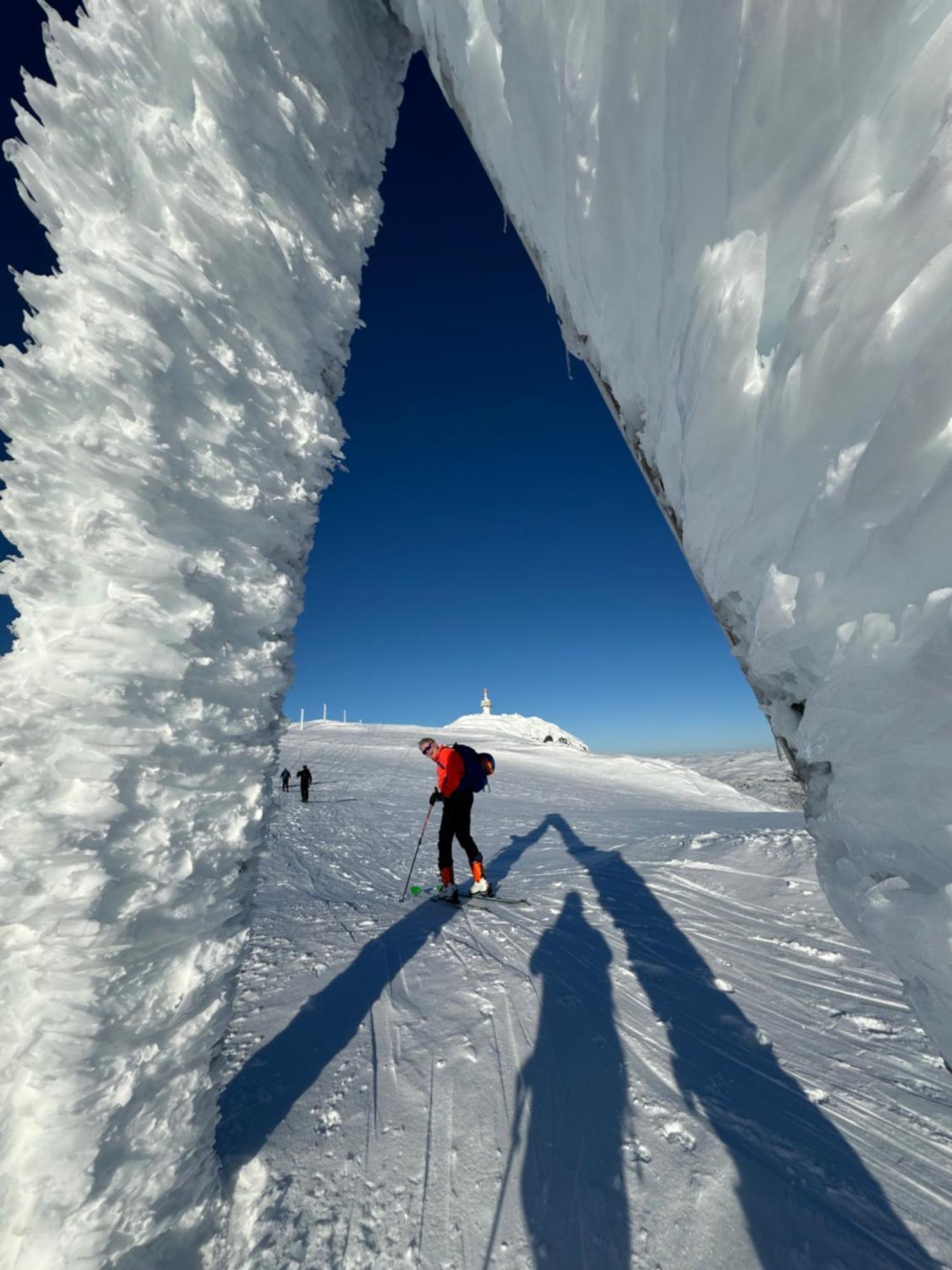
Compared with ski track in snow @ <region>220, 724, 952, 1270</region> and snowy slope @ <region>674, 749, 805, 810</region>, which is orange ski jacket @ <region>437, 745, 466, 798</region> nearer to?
ski track in snow @ <region>220, 724, 952, 1270</region>

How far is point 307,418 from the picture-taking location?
2.33 metres

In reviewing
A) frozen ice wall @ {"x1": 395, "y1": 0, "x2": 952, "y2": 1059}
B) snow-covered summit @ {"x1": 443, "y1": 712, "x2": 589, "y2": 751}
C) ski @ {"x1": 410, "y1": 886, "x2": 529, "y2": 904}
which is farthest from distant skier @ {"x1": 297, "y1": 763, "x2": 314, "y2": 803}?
snow-covered summit @ {"x1": 443, "y1": 712, "x2": 589, "y2": 751}

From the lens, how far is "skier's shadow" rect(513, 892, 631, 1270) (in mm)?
1999

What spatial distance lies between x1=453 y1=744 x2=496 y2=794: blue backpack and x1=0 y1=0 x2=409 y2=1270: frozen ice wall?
4203mm

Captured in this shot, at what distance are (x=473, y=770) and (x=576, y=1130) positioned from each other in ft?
12.8

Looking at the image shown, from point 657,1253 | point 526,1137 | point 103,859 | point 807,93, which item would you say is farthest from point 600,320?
point 526,1137

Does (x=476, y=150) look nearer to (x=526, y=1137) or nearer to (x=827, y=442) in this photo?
(x=827, y=442)

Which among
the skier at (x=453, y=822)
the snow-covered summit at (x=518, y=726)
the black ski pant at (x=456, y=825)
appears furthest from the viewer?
the snow-covered summit at (x=518, y=726)

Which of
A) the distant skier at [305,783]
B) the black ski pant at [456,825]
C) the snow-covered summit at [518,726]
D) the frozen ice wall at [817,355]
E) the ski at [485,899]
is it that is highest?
the snow-covered summit at [518,726]

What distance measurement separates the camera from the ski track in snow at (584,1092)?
201cm

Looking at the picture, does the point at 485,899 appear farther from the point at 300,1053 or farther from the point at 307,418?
the point at 307,418

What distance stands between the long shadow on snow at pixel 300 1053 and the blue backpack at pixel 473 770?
182 centimetres

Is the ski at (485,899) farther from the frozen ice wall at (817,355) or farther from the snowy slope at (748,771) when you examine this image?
the snowy slope at (748,771)

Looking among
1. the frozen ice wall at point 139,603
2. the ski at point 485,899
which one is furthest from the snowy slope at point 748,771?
the frozen ice wall at point 139,603
